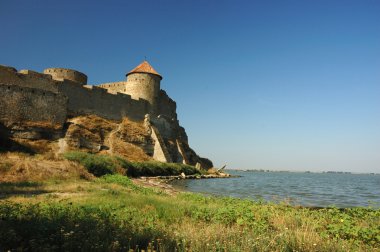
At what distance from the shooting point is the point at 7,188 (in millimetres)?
11586

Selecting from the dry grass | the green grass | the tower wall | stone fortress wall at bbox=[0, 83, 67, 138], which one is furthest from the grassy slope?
the tower wall

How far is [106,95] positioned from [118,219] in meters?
32.1

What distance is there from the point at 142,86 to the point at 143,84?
30 centimetres

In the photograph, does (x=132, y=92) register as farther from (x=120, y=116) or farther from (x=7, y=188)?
(x=7, y=188)

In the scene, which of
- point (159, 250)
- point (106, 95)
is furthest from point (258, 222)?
point (106, 95)

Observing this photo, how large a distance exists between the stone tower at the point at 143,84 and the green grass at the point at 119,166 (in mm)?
9327

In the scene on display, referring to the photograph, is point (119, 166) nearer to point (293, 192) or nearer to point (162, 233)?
point (293, 192)

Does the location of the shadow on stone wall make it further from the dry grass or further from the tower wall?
the tower wall

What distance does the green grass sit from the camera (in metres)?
22.8

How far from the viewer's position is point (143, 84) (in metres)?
42.2

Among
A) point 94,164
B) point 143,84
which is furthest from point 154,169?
point 143,84

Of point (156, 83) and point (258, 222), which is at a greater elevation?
point (156, 83)

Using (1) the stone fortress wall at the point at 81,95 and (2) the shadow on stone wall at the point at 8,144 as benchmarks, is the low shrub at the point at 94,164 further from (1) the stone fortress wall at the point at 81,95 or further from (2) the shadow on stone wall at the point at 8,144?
(1) the stone fortress wall at the point at 81,95

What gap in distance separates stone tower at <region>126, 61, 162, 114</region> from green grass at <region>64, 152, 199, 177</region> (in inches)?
367
